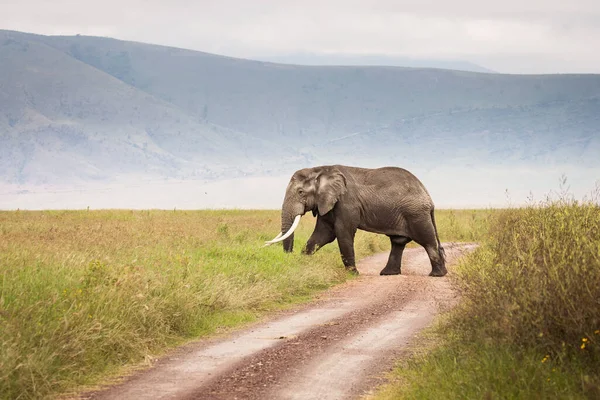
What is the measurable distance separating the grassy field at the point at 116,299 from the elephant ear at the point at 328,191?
174 cm

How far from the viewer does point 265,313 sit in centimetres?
1714

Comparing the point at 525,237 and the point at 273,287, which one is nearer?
the point at 525,237

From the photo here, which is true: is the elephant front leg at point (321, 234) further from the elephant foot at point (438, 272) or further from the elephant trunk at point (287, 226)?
the elephant foot at point (438, 272)

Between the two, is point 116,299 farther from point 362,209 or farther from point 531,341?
point 362,209

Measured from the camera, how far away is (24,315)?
1184cm

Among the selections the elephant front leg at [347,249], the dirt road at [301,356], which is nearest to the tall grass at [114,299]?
the dirt road at [301,356]

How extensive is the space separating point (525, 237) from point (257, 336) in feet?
13.8

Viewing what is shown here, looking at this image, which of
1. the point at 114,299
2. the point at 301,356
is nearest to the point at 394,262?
the point at 301,356

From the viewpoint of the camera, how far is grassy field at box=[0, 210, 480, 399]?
37.0ft

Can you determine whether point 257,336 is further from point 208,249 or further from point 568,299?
point 208,249

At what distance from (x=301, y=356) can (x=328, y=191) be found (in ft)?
37.3

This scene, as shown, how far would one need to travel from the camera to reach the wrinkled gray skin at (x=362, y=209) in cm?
2431

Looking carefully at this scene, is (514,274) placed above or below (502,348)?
above

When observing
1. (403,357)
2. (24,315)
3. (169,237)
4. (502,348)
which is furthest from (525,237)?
(169,237)
